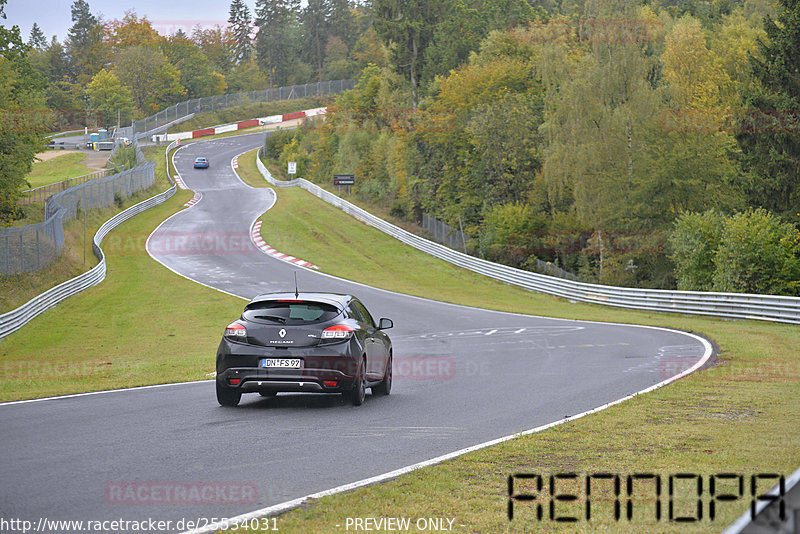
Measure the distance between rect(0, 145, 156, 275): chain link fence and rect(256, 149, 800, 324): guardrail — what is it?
19.0 meters

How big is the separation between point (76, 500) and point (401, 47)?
81172 mm

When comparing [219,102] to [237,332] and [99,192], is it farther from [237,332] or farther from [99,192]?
[237,332]

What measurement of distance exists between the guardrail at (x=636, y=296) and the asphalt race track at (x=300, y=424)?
7.57 meters

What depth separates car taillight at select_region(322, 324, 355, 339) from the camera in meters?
11.5

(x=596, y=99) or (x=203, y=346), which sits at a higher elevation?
(x=596, y=99)

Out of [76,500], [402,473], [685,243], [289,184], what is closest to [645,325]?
[685,243]

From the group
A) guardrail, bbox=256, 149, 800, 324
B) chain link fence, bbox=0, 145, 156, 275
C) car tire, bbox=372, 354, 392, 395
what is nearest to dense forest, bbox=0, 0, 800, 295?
guardrail, bbox=256, 149, 800, 324

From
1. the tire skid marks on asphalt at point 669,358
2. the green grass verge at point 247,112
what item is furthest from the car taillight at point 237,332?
the green grass verge at point 247,112

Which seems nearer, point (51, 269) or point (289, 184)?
point (51, 269)

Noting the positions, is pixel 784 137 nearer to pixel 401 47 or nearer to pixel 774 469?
pixel 774 469

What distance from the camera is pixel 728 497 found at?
547 cm

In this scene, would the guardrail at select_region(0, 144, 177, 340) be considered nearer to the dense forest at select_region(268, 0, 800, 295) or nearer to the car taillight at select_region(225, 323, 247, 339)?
the car taillight at select_region(225, 323, 247, 339)

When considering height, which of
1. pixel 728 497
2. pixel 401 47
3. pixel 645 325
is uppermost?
pixel 401 47

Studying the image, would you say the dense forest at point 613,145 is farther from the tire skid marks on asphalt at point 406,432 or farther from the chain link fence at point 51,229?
the tire skid marks on asphalt at point 406,432
